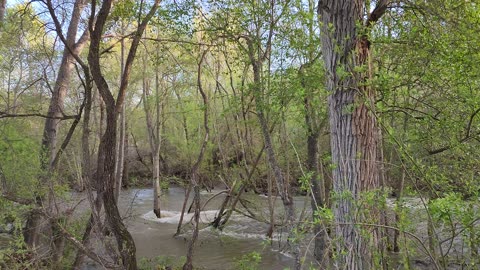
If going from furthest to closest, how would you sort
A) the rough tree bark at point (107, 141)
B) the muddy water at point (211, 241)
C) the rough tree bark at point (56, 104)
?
the muddy water at point (211, 241)
the rough tree bark at point (56, 104)
the rough tree bark at point (107, 141)

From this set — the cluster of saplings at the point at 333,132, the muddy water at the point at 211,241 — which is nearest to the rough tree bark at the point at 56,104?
the cluster of saplings at the point at 333,132

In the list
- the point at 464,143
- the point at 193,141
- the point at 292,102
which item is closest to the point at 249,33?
the point at 292,102

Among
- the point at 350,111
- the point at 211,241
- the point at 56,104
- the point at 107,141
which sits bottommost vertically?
the point at 211,241

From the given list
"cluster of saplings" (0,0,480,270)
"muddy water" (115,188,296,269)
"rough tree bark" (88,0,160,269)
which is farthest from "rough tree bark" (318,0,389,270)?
"muddy water" (115,188,296,269)

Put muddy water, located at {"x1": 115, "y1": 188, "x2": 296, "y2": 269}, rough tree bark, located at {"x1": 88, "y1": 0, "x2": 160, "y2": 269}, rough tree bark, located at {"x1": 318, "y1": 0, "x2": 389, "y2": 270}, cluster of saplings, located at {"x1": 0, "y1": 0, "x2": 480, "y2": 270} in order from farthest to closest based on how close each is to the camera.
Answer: muddy water, located at {"x1": 115, "y1": 188, "x2": 296, "y2": 269} < rough tree bark, located at {"x1": 88, "y1": 0, "x2": 160, "y2": 269} < rough tree bark, located at {"x1": 318, "y1": 0, "x2": 389, "y2": 270} < cluster of saplings, located at {"x1": 0, "y1": 0, "x2": 480, "y2": 270}

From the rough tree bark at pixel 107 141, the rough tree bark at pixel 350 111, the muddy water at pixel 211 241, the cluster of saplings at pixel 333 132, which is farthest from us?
the muddy water at pixel 211 241

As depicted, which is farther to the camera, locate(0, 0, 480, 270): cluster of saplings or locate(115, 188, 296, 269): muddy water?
locate(115, 188, 296, 269): muddy water

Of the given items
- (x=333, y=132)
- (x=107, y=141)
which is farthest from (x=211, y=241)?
(x=333, y=132)

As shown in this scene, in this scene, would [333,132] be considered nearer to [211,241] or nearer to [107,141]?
[107,141]

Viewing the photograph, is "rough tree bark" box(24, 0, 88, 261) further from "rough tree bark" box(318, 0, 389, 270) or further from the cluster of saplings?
"rough tree bark" box(318, 0, 389, 270)

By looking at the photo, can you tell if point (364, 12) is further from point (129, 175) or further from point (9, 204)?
point (129, 175)

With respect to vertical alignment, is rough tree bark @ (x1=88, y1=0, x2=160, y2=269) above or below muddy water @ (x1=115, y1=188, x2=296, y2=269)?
above

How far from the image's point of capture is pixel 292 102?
654 centimetres

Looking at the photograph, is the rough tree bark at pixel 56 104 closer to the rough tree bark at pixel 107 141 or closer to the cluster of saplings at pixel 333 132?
the cluster of saplings at pixel 333 132
